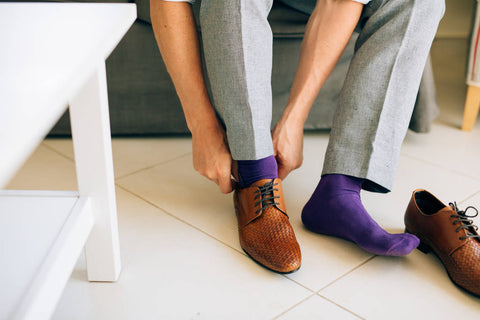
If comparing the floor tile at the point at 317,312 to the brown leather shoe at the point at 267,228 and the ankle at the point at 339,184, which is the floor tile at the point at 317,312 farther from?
the ankle at the point at 339,184

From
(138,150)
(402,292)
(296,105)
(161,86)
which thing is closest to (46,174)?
(138,150)

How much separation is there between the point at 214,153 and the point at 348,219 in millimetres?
293

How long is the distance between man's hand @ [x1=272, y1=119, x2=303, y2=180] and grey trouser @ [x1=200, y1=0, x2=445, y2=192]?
72 mm

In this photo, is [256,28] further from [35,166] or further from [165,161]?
[35,166]

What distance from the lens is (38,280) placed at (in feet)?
1.87

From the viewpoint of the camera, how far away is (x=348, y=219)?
0.90 m

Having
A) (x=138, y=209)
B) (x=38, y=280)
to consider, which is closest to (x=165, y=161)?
(x=138, y=209)

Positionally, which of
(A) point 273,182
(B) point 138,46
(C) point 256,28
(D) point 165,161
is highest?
(C) point 256,28

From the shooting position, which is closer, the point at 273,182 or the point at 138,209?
the point at 273,182

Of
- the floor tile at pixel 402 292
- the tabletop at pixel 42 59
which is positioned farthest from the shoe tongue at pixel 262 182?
the tabletop at pixel 42 59

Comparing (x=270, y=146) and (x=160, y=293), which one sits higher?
(x=270, y=146)

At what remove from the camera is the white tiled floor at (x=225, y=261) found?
773mm

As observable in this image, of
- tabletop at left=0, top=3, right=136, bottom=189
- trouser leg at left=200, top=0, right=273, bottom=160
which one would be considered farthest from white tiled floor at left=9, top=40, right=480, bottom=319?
tabletop at left=0, top=3, right=136, bottom=189

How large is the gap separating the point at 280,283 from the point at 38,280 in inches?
16.1
